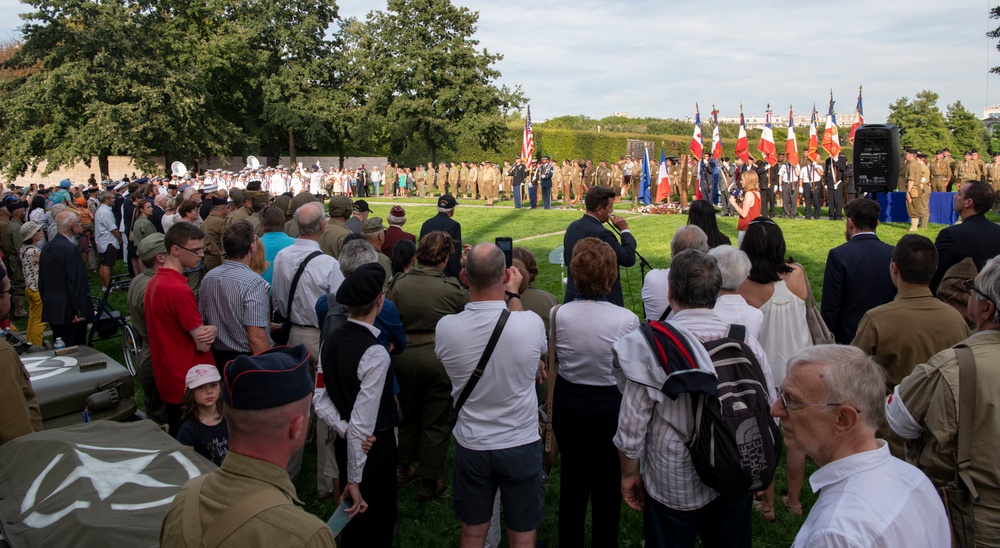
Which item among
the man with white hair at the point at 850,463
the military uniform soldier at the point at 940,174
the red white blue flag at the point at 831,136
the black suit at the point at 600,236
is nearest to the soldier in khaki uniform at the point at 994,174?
the military uniform soldier at the point at 940,174

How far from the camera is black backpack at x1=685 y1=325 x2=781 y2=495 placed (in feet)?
9.77

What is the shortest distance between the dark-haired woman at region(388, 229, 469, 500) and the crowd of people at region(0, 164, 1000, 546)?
0.02 metres

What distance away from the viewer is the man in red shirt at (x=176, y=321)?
4.65 meters

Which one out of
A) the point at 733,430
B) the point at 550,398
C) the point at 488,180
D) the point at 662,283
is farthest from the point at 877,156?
the point at 488,180

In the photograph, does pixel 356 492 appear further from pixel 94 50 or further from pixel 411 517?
pixel 94 50

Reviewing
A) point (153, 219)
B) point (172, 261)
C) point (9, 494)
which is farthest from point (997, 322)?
point (153, 219)

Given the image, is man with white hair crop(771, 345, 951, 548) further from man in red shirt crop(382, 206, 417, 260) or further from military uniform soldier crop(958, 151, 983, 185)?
military uniform soldier crop(958, 151, 983, 185)

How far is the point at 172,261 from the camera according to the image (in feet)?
15.9

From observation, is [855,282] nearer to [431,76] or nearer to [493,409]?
[493,409]

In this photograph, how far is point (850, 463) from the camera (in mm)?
2041

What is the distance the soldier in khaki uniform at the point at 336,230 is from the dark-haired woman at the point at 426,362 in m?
2.31

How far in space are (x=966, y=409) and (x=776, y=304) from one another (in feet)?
6.87

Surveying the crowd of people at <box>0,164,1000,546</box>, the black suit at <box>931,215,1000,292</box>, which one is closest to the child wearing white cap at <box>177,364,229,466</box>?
the crowd of people at <box>0,164,1000,546</box>

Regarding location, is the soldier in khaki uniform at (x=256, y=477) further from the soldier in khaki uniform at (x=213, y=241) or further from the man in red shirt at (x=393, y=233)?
the soldier in khaki uniform at (x=213, y=241)
